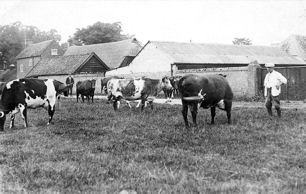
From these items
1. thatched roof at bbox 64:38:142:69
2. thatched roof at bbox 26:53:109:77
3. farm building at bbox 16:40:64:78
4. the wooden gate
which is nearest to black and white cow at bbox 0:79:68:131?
the wooden gate

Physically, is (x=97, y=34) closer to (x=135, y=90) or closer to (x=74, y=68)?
(x=74, y=68)

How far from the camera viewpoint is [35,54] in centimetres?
6712

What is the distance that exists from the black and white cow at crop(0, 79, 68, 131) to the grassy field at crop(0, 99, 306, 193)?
2.38 ft

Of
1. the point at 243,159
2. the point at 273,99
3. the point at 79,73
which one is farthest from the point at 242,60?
the point at 243,159

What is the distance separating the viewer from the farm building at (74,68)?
4291cm

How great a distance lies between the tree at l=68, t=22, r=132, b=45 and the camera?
80125mm

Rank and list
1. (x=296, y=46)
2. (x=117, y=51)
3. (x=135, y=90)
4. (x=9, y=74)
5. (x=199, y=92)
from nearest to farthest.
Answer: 1. (x=199, y=92)
2. (x=135, y=90)
3. (x=296, y=46)
4. (x=117, y=51)
5. (x=9, y=74)

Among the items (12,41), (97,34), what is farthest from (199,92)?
(12,41)

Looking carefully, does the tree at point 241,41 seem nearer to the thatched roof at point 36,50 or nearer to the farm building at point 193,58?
the farm building at point 193,58

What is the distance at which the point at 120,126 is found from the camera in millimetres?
11328

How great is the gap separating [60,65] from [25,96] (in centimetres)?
3583

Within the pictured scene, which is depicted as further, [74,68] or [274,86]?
[74,68]

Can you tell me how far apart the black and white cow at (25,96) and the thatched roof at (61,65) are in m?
31.6

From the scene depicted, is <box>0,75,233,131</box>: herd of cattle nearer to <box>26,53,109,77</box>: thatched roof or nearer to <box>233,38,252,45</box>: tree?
<box>26,53,109,77</box>: thatched roof
